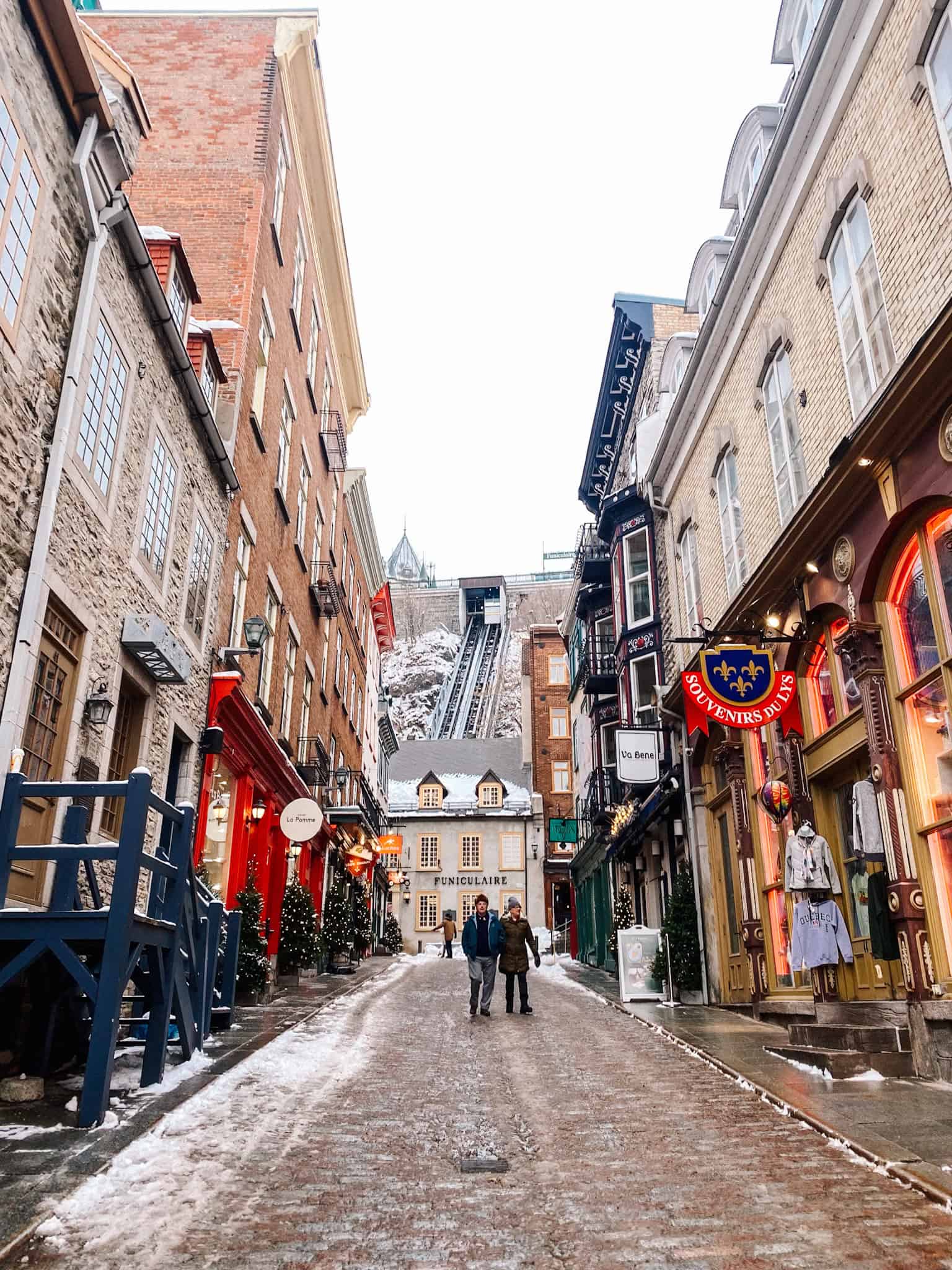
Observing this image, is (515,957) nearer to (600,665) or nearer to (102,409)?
(102,409)

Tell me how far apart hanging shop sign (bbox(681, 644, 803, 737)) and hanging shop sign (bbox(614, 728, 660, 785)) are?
8077mm

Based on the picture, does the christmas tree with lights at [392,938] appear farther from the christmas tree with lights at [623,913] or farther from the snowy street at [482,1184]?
the snowy street at [482,1184]

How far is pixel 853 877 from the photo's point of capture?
10.2 meters

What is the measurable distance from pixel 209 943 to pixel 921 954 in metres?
6.42

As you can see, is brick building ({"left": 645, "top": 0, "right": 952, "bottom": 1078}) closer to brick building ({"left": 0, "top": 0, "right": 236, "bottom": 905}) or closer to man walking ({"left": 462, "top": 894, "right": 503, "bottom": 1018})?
man walking ({"left": 462, "top": 894, "right": 503, "bottom": 1018})

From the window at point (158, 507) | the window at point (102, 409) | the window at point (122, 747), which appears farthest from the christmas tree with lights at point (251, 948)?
the window at point (102, 409)

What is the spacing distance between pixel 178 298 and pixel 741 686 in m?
9.26

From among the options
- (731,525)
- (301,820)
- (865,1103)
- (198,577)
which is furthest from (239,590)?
(865,1103)

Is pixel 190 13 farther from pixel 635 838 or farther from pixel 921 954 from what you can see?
pixel 921 954

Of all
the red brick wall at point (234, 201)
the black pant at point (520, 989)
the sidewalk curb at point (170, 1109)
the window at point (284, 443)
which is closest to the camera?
the sidewalk curb at point (170, 1109)

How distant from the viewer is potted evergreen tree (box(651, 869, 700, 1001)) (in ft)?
51.1

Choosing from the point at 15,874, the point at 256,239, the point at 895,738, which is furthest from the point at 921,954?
the point at 256,239

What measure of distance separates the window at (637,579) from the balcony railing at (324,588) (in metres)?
7.72

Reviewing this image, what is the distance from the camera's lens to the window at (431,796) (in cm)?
5366
